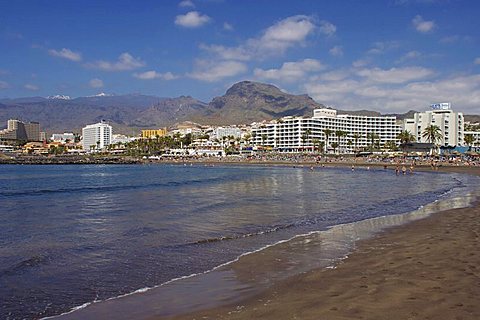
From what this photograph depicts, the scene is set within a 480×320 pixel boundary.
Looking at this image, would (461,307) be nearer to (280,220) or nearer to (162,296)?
(162,296)

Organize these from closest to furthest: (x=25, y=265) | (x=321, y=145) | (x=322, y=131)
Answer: (x=25, y=265)
(x=321, y=145)
(x=322, y=131)

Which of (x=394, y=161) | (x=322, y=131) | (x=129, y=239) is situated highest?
(x=322, y=131)

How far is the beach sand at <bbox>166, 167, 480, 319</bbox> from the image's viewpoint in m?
6.34

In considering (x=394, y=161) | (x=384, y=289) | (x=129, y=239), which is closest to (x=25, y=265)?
(x=129, y=239)

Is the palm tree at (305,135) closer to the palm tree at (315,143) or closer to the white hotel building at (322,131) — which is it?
the white hotel building at (322,131)

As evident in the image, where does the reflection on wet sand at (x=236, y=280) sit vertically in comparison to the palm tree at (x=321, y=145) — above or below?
below

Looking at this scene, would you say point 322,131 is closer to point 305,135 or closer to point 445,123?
point 305,135

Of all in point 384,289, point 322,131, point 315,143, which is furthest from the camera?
point 322,131

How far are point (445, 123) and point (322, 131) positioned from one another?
41141 millimetres

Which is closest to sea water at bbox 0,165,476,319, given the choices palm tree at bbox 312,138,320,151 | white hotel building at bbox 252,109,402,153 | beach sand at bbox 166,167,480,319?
beach sand at bbox 166,167,480,319

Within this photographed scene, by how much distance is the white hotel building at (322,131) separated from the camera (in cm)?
15800

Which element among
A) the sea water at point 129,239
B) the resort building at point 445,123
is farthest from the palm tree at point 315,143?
the sea water at point 129,239

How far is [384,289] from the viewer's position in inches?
293

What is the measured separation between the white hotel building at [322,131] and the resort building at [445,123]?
67.2 feet
